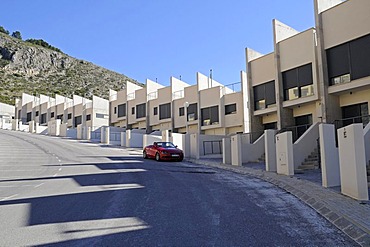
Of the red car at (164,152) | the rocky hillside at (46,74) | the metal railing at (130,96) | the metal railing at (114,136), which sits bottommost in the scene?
the red car at (164,152)

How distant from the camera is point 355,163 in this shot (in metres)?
8.64

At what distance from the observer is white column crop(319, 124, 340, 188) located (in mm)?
10820

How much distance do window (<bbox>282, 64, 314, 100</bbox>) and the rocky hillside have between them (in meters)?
87.7

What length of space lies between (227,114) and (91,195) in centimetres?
2864

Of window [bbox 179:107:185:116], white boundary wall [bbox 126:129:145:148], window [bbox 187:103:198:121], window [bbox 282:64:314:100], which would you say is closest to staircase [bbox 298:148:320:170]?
window [bbox 282:64:314:100]

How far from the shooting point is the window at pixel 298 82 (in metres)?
24.1

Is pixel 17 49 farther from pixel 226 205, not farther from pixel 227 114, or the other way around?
pixel 226 205

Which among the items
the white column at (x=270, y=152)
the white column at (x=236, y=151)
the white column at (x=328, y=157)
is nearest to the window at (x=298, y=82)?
the white column at (x=236, y=151)

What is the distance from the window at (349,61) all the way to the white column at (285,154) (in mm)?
9133

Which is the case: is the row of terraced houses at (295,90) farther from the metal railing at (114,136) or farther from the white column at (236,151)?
the metal railing at (114,136)

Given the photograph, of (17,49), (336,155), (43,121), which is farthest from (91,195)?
(17,49)

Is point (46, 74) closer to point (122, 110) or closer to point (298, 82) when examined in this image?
point (122, 110)

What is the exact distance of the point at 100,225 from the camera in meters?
6.02

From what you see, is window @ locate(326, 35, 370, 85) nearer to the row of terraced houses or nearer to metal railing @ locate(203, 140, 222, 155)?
the row of terraced houses
